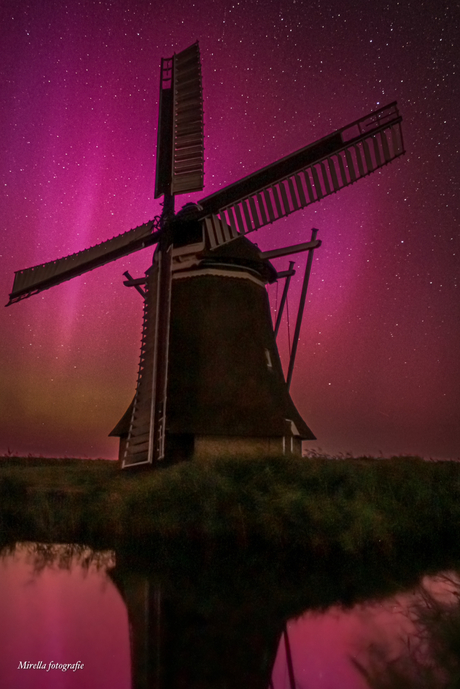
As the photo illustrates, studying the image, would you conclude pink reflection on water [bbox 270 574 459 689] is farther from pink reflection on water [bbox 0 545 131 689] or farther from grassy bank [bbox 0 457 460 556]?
grassy bank [bbox 0 457 460 556]

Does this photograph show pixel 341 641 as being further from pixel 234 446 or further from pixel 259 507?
pixel 234 446

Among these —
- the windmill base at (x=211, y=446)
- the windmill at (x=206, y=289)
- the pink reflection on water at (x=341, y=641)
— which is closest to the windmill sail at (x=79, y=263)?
the windmill at (x=206, y=289)

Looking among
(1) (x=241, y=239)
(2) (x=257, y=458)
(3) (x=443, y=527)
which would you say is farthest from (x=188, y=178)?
(3) (x=443, y=527)

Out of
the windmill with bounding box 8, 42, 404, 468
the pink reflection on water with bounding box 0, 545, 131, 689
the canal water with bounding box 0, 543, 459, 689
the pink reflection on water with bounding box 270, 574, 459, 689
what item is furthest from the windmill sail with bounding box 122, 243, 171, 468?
the pink reflection on water with bounding box 270, 574, 459, 689

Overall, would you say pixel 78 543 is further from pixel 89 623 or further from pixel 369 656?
pixel 369 656

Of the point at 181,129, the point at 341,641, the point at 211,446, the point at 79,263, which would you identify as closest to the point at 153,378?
the point at 211,446

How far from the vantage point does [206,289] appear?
1530 cm

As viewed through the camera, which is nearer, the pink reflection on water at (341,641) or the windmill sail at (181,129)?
the pink reflection on water at (341,641)

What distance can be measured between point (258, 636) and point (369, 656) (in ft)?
3.52

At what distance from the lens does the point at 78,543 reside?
9961mm

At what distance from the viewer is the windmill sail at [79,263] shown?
49.6ft

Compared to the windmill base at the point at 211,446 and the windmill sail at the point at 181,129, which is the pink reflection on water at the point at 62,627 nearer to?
the windmill base at the point at 211,446

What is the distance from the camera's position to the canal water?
4.32 metres

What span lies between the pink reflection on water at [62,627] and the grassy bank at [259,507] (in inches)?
84.3
